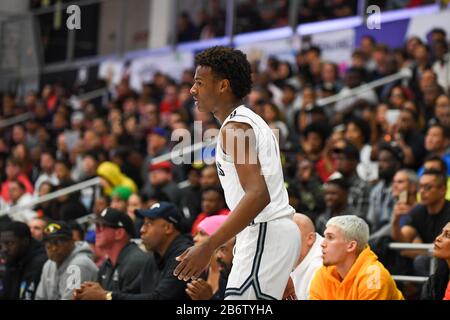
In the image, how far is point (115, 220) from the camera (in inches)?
297

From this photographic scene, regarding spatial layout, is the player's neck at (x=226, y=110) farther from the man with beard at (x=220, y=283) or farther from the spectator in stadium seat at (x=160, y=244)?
the spectator in stadium seat at (x=160, y=244)

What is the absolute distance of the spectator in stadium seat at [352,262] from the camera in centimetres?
574

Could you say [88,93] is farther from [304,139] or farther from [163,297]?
[163,297]

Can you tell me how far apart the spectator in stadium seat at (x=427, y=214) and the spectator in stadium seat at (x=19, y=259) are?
3223mm

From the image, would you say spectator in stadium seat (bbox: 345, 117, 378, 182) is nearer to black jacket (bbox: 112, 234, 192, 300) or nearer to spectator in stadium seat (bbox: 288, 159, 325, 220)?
spectator in stadium seat (bbox: 288, 159, 325, 220)

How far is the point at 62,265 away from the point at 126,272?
0.76 meters

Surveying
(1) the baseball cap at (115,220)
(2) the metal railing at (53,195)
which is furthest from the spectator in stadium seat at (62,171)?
(1) the baseball cap at (115,220)

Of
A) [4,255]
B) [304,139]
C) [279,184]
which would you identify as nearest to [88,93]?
[304,139]

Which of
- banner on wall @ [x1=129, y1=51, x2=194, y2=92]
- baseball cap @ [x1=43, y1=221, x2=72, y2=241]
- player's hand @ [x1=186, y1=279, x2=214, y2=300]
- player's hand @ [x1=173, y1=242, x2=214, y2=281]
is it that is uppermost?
banner on wall @ [x1=129, y1=51, x2=194, y2=92]

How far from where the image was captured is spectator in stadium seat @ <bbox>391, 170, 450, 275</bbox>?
25.2 ft

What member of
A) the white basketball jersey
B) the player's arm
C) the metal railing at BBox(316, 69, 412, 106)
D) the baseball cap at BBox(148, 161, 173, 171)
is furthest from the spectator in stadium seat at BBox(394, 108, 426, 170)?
the player's arm

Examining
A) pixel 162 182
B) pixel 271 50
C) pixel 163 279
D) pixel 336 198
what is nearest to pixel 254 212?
pixel 163 279

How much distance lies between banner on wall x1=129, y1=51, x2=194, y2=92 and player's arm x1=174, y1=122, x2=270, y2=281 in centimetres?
1195

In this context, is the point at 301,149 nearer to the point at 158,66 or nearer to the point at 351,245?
the point at 351,245
